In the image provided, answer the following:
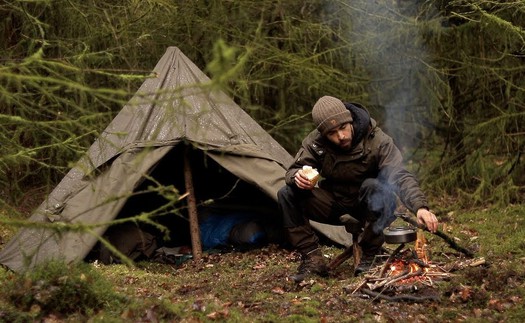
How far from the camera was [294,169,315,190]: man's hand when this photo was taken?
20.0 ft

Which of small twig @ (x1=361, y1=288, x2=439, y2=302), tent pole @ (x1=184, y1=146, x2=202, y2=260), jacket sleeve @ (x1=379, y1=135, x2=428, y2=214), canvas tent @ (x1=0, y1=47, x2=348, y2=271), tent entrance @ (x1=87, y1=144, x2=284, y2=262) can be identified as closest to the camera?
small twig @ (x1=361, y1=288, x2=439, y2=302)

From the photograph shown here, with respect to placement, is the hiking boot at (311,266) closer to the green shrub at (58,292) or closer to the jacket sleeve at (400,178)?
the jacket sleeve at (400,178)

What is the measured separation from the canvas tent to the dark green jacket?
521 millimetres

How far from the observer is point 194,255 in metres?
7.72

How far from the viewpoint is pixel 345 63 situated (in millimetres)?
11461

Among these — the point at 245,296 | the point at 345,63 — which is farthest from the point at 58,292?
the point at 345,63

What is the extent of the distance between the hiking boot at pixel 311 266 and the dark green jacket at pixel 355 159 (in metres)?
0.48

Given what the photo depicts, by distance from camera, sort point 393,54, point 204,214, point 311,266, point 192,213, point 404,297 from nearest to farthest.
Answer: point 404,297
point 311,266
point 192,213
point 204,214
point 393,54

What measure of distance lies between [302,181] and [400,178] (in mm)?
714

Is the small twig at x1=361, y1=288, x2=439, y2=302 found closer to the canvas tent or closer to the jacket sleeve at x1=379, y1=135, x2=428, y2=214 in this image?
the jacket sleeve at x1=379, y1=135, x2=428, y2=214

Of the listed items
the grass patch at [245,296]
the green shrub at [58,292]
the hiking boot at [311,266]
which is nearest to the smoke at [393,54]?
the grass patch at [245,296]

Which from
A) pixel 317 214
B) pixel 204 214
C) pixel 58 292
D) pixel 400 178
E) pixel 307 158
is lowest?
pixel 204 214

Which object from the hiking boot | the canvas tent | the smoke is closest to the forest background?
the smoke

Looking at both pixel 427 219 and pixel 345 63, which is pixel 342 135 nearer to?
pixel 427 219
